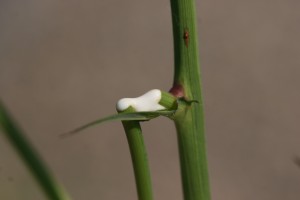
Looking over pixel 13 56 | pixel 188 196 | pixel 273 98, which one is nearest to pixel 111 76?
pixel 13 56

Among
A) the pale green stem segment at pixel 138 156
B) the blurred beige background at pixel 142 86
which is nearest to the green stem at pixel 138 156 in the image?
the pale green stem segment at pixel 138 156

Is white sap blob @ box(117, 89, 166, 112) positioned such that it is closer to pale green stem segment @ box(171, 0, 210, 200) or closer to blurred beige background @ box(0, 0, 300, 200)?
pale green stem segment @ box(171, 0, 210, 200)

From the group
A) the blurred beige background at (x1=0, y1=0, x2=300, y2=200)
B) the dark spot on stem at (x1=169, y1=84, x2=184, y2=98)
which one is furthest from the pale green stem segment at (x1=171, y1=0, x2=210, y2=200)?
the blurred beige background at (x1=0, y1=0, x2=300, y2=200)

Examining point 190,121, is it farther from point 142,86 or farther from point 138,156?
point 142,86

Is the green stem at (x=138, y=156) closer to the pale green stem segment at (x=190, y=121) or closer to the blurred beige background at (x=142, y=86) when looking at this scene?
the pale green stem segment at (x=190, y=121)

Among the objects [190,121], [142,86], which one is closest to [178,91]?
[190,121]

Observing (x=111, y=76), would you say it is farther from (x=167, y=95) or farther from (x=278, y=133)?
(x=167, y=95)
